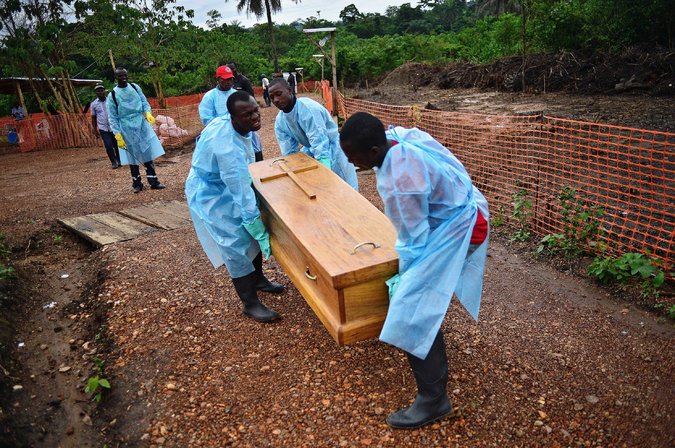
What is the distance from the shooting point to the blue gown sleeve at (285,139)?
13.7ft

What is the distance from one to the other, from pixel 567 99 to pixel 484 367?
11574 millimetres

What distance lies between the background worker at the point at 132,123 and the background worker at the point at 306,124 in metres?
3.77

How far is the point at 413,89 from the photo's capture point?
1978 cm

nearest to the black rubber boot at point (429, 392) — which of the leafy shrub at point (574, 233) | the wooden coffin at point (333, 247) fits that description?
the wooden coffin at point (333, 247)

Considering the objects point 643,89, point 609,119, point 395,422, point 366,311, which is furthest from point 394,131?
point 643,89

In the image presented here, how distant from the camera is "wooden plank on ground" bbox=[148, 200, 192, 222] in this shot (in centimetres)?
601

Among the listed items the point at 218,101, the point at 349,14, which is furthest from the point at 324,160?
the point at 349,14

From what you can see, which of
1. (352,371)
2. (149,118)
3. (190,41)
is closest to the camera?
(352,371)

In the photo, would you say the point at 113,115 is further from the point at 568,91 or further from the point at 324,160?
the point at 568,91

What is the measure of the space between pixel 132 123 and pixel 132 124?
0.02 meters

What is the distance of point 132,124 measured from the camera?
7.05 metres

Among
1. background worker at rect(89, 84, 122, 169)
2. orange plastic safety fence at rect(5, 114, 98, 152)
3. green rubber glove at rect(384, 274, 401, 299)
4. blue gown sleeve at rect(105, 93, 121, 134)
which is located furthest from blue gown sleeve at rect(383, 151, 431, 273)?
orange plastic safety fence at rect(5, 114, 98, 152)

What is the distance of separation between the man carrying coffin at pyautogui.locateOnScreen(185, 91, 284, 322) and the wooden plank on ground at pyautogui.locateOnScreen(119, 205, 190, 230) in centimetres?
249

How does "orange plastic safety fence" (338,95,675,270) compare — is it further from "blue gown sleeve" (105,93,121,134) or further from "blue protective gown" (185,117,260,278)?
"blue gown sleeve" (105,93,121,134)
